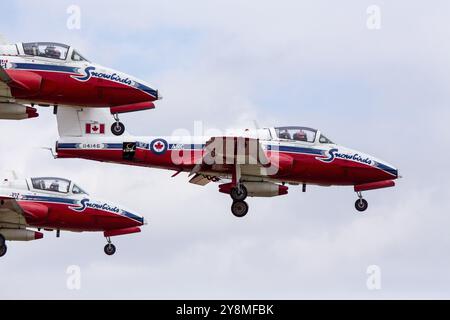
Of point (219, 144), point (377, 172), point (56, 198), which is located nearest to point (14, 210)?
point (56, 198)

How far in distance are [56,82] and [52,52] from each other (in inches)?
55.3

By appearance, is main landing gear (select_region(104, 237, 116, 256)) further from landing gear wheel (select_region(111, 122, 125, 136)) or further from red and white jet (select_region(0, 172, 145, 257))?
landing gear wheel (select_region(111, 122, 125, 136))

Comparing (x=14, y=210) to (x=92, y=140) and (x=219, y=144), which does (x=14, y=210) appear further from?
(x=219, y=144)

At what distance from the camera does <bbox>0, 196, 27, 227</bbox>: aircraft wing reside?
6719cm

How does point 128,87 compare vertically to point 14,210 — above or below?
above

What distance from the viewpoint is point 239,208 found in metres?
62.0

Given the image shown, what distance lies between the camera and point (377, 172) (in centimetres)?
6406

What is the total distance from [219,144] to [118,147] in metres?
4.53

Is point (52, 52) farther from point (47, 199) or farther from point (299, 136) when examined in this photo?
point (299, 136)

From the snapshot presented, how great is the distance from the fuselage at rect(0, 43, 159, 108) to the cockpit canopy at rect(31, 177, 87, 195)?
6.65 metres

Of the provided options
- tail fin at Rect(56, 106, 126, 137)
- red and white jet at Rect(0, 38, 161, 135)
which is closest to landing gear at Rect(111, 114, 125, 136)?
red and white jet at Rect(0, 38, 161, 135)

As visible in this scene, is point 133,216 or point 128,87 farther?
point 133,216

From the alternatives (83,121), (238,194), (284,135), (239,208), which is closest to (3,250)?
(83,121)

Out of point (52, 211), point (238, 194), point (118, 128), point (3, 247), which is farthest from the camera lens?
point (52, 211)
